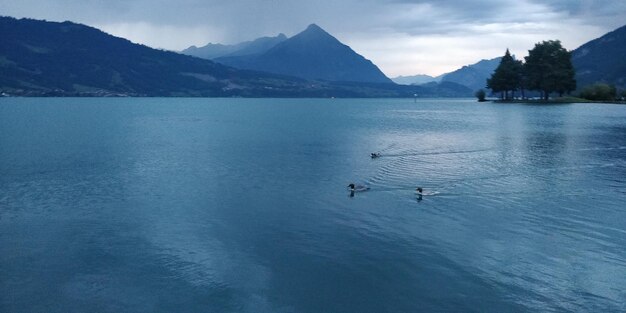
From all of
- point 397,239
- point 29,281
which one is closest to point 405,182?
point 397,239

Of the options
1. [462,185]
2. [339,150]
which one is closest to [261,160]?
[339,150]

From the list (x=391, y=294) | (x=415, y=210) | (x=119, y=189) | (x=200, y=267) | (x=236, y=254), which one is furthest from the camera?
(x=119, y=189)

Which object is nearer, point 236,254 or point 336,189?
point 236,254

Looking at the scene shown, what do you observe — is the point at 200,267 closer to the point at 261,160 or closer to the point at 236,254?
the point at 236,254

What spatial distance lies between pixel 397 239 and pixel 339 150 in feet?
190

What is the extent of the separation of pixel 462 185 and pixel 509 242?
21.7 meters

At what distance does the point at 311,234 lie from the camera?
42.3 metres

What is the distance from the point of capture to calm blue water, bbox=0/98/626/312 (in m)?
30.3

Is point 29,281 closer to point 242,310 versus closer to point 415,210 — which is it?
point 242,310

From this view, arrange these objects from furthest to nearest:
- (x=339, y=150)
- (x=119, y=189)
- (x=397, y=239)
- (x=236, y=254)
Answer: (x=339, y=150) → (x=119, y=189) → (x=397, y=239) → (x=236, y=254)

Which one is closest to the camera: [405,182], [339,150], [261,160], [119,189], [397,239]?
[397,239]

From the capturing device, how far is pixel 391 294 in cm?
3080

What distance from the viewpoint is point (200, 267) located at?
3469cm

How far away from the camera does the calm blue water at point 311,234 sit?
3030 centimetres
